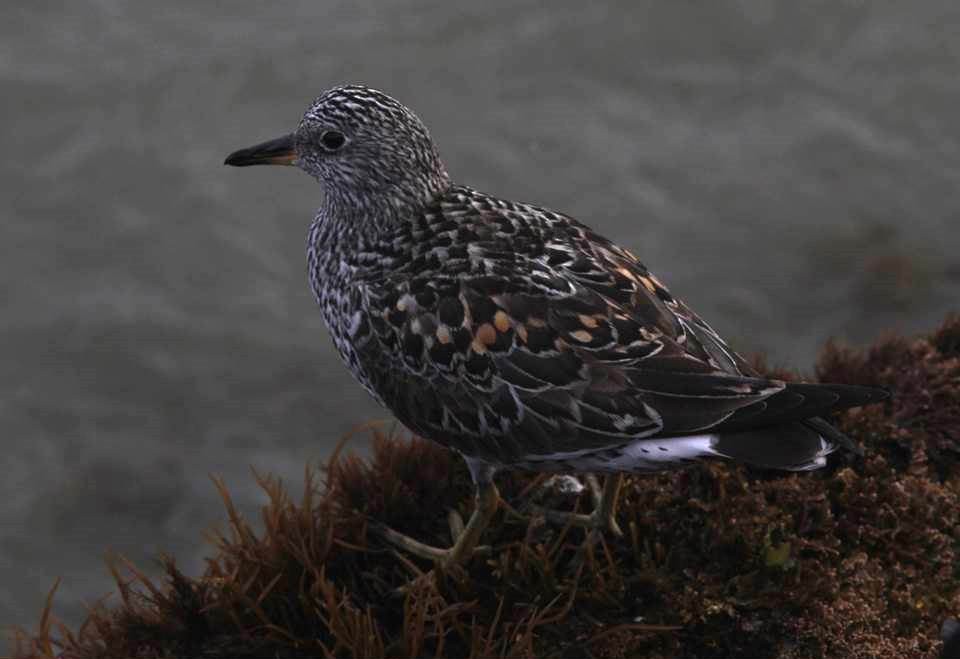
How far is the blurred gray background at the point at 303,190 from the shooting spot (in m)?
8.93

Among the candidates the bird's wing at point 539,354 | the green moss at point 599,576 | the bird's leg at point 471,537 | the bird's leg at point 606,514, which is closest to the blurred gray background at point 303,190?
the green moss at point 599,576

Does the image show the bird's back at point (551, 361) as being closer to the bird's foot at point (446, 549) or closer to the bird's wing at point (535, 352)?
the bird's wing at point (535, 352)

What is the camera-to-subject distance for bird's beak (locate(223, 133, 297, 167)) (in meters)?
6.00

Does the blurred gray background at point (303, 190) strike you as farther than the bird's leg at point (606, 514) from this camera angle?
Yes

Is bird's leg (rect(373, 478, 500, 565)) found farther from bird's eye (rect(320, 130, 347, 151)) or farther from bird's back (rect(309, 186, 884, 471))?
bird's eye (rect(320, 130, 347, 151))

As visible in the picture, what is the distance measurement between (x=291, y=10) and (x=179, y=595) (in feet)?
22.7

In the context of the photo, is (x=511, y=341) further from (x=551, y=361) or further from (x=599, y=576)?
(x=599, y=576)

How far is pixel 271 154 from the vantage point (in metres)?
6.04

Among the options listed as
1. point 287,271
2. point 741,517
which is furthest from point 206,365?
point 741,517

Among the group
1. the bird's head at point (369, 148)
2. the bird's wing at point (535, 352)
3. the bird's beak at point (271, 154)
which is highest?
the bird's beak at point (271, 154)

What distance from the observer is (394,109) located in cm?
579

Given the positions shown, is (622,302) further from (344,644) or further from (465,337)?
(344,644)

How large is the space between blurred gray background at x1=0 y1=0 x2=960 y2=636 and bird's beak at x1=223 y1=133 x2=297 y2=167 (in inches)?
131

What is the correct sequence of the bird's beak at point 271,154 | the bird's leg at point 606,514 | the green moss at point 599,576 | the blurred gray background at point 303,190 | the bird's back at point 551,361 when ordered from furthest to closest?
the blurred gray background at point 303,190, the bird's beak at point 271,154, the bird's leg at point 606,514, the green moss at point 599,576, the bird's back at point 551,361
